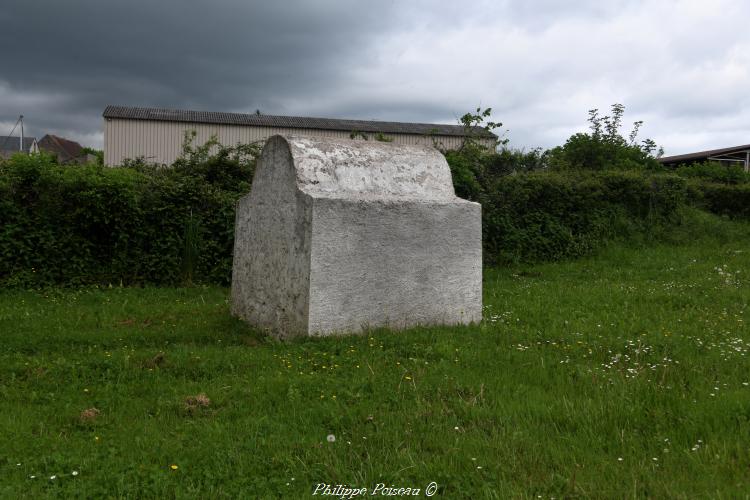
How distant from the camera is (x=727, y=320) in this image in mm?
6824

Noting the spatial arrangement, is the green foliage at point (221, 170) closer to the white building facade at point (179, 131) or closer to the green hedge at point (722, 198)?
the green hedge at point (722, 198)

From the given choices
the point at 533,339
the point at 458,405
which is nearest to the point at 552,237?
the point at 533,339

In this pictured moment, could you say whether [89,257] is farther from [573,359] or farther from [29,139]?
[29,139]

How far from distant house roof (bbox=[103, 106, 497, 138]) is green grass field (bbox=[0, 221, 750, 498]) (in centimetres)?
2375

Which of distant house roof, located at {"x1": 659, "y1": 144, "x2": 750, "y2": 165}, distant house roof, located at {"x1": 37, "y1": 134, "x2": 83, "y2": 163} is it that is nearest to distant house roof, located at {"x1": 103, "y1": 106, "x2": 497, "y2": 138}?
distant house roof, located at {"x1": 659, "y1": 144, "x2": 750, "y2": 165}

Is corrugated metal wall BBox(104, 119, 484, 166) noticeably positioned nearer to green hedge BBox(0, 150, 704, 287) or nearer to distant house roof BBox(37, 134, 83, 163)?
green hedge BBox(0, 150, 704, 287)

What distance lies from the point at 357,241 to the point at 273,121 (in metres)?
26.3

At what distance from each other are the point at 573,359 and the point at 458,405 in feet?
5.36

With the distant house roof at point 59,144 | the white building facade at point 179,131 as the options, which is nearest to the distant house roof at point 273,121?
the white building facade at point 179,131

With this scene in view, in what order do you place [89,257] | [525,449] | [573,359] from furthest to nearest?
[89,257] < [573,359] < [525,449]

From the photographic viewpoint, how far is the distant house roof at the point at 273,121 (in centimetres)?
3016

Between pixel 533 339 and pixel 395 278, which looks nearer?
pixel 533 339

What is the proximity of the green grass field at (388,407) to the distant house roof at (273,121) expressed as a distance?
23751 millimetres

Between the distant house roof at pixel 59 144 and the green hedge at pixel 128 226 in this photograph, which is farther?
the distant house roof at pixel 59 144
